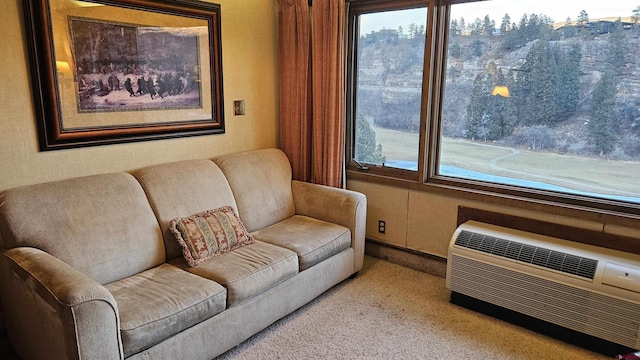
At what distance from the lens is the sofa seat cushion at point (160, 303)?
A: 179cm

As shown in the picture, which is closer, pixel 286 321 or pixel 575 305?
pixel 575 305

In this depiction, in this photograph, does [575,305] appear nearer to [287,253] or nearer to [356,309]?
[356,309]

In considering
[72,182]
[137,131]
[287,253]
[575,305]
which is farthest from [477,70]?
[72,182]

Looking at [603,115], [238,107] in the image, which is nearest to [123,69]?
[238,107]

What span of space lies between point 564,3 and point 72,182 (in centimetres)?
301

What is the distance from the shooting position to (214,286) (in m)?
2.13

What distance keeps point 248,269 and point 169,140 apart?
1.13m

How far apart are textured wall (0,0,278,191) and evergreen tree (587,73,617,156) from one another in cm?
232

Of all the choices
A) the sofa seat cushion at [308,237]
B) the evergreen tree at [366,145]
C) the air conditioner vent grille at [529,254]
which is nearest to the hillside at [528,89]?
the evergreen tree at [366,145]

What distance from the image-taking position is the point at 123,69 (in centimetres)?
252

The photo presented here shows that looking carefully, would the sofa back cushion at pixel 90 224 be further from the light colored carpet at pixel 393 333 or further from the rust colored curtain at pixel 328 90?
the rust colored curtain at pixel 328 90

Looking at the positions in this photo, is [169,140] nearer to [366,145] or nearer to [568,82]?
[366,145]

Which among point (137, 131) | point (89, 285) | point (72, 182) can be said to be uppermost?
point (137, 131)

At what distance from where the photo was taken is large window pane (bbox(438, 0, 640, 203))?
2408 mm
